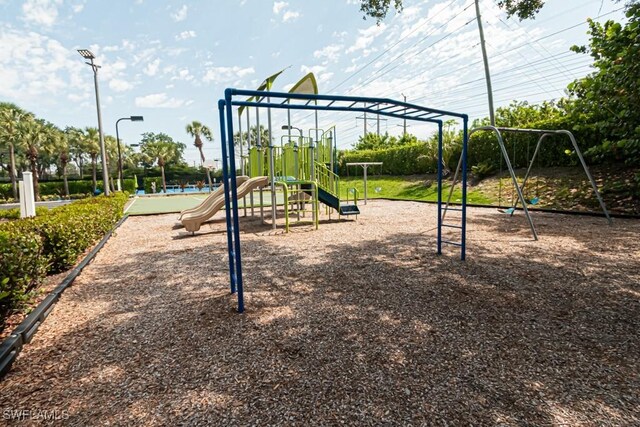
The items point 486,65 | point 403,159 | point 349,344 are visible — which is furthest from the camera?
point 403,159

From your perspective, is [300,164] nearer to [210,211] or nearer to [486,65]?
[210,211]

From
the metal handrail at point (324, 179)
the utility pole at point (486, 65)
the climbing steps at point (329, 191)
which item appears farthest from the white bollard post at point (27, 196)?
the utility pole at point (486, 65)

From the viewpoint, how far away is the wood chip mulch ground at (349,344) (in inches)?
80.0

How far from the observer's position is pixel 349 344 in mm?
2789

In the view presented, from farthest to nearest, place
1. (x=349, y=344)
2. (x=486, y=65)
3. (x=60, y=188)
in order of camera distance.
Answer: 1. (x=60, y=188)
2. (x=486, y=65)
3. (x=349, y=344)

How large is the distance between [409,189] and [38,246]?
1769 centimetres

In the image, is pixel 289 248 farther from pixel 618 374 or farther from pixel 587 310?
pixel 618 374

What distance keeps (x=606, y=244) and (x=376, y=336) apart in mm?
5617

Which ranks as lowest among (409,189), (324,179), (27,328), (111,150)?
(27,328)

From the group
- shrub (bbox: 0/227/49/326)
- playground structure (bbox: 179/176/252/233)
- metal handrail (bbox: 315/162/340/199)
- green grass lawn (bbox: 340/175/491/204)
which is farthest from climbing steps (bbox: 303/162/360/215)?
shrub (bbox: 0/227/49/326)

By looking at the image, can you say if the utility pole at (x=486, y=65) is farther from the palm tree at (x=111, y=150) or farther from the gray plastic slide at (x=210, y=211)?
the palm tree at (x=111, y=150)

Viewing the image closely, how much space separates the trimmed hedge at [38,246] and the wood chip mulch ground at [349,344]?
0.42 metres

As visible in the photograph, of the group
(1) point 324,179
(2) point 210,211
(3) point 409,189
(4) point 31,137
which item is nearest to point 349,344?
(2) point 210,211

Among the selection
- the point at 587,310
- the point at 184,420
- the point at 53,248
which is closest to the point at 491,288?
the point at 587,310
